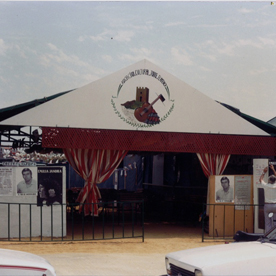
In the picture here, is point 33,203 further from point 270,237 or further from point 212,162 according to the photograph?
point 270,237

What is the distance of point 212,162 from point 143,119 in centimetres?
243

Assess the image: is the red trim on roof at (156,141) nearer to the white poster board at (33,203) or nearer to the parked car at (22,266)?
the white poster board at (33,203)

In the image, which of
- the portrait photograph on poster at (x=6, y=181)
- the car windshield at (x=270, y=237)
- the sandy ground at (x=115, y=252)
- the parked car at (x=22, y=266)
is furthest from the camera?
the portrait photograph on poster at (x=6, y=181)

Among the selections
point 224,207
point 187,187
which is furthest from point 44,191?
point 187,187

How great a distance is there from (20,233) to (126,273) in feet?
13.1

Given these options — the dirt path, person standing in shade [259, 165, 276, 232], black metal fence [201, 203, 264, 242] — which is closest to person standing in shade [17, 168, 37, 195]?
the dirt path

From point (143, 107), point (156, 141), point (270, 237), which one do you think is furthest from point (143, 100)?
point (270, 237)

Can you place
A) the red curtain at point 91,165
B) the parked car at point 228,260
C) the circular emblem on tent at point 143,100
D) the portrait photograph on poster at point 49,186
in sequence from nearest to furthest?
1. the parked car at point 228,260
2. the portrait photograph on poster at point 49,186
3. the red curtain at point 91,165
4. the circular emblem on tent at point 143,100

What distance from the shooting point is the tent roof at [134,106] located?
39.6 feet

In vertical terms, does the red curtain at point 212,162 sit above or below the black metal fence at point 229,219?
above

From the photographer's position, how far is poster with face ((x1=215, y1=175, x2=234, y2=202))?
460 inches

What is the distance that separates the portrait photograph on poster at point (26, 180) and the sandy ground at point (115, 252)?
1.26 m

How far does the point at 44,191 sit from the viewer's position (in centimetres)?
1078

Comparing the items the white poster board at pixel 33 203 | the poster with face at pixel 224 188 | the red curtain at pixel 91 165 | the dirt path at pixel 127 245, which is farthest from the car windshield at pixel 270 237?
the red curtain at pixel 91 165
